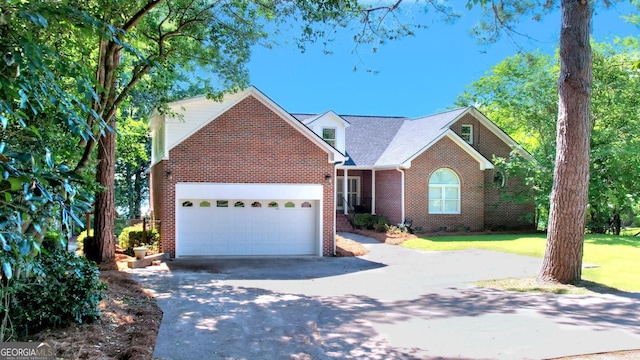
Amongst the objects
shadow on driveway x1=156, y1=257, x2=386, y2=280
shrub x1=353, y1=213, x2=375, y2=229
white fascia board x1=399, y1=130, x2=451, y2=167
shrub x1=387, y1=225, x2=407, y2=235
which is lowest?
shadow on driveway x1=156, y1=257, x2=386, y2=280

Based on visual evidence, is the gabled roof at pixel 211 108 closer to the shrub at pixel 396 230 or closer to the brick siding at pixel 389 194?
the shrub at pixel 396 230

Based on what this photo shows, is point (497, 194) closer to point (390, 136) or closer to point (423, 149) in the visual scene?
point (423, 149)

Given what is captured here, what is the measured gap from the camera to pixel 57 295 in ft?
20.0

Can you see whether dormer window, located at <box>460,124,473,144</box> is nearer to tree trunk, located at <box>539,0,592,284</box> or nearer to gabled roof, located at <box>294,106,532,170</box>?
gabled roof, located at <box>294,106,532,170</box>

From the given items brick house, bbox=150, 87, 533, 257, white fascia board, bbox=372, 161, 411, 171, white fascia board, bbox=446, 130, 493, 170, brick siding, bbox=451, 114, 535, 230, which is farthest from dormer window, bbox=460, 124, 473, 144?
brick house, bbox=150, 87, 533, 257

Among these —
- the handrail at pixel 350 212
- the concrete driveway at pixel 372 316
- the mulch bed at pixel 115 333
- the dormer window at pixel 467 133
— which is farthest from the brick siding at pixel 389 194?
the mulch bed at pixel 115 333

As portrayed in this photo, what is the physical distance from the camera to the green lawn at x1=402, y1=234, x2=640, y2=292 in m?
11.6

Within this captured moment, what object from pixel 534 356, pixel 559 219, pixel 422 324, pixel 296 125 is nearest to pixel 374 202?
pixel 296 125

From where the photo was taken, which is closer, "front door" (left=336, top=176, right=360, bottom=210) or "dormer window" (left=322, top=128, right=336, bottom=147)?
"dormer window" (left=322, top=128, right=336, bottom=147)

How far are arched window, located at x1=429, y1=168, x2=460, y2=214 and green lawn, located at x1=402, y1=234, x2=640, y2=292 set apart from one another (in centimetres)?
189

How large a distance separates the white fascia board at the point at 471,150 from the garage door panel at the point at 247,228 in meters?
9.28

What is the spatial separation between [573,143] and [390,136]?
55.6ft

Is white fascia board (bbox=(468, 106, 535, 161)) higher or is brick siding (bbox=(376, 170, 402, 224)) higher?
white fascia board (bbox=(468, 106, 535, 161))

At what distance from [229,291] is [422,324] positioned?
4616 millimetres
